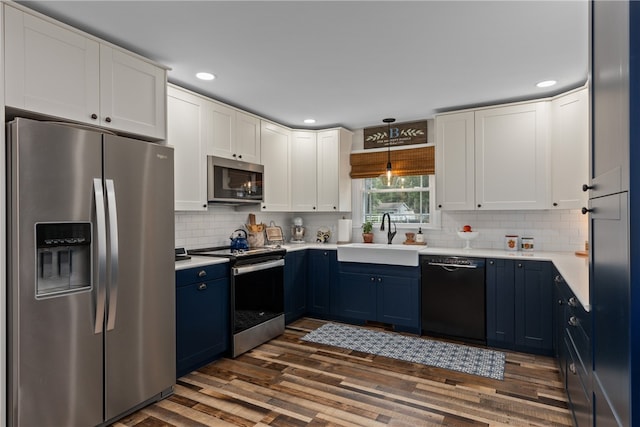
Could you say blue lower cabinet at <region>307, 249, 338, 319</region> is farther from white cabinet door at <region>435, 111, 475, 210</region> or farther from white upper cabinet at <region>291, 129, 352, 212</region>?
white cabinet door at <region>435, 111, 475, 210</region>

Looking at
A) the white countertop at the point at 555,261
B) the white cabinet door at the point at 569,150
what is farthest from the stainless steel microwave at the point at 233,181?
the white cabinet door at the point at 569,150

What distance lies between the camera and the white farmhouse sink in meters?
3.99

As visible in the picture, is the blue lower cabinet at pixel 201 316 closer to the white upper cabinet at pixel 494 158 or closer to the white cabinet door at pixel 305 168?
the white cabinet door at pixel 305 168

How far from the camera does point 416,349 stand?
3.59 meters

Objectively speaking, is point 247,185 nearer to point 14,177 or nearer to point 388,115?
point 388,115

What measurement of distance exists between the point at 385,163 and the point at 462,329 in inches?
84.1

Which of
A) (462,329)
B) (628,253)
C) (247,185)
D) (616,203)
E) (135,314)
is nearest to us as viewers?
(628,253)

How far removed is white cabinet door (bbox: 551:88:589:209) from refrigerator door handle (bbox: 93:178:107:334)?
372 centimetres

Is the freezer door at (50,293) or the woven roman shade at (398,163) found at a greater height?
the woven roman shade at (398,163)

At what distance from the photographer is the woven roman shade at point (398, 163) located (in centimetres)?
456

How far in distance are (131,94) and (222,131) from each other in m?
1.20

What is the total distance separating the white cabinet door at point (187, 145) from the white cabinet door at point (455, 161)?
245 cm

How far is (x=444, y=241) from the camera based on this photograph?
178 inches

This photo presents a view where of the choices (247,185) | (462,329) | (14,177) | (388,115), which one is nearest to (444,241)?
(462,329)
